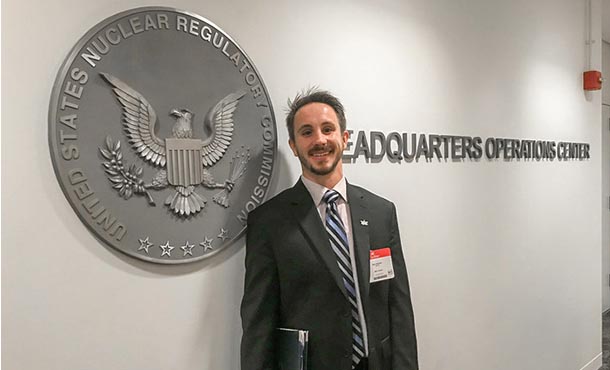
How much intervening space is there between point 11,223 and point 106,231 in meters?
0.24

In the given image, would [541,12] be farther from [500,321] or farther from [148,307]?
[148,307]

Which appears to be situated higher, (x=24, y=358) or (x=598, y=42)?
(x=598, y=42)

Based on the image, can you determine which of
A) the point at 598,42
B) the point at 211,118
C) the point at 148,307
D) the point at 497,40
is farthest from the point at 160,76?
the point at 598,42

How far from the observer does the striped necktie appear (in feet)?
5.64

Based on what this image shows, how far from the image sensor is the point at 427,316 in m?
2.46

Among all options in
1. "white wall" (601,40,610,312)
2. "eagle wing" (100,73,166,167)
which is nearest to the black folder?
"eagle wing" (100,73,166,167)

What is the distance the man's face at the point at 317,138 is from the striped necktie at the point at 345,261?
4.0 inches

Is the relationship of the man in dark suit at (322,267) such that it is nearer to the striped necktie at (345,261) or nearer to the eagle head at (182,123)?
the striped necktie at (345,261)

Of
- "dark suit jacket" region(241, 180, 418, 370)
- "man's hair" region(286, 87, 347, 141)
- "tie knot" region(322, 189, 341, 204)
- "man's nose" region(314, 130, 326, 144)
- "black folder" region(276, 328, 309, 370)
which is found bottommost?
"black folder" region(276, 328, 309, 370)

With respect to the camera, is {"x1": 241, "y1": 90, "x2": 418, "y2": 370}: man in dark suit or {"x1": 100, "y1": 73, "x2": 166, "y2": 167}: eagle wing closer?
{"x1": 100, "y1": 73, "x2": 166, "y2": 167}: eagle wing

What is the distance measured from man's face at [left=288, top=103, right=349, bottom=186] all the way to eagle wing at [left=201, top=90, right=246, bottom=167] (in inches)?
8.6

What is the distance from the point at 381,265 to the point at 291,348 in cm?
42

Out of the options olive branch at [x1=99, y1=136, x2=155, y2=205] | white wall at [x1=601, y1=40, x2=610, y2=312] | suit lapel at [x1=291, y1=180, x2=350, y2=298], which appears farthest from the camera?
white wall at [x1=601, y1=40, x2=610, y2=312]

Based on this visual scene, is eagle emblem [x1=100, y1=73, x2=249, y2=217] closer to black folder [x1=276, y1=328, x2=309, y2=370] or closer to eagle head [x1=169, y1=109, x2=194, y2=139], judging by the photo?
eagle head [x1=169, y1=109, x2=194, y2=139]
